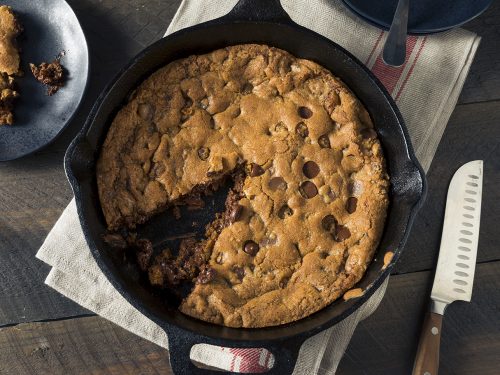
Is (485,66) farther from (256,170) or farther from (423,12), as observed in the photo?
(256,170)

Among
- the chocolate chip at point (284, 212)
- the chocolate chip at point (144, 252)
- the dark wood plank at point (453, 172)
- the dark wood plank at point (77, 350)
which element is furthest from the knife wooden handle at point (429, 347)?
the chocolate chip at point (144, 252)

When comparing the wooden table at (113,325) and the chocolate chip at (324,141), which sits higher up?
the chocolate chip at (324,141)

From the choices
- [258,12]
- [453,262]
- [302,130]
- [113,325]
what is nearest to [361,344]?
[453,262]

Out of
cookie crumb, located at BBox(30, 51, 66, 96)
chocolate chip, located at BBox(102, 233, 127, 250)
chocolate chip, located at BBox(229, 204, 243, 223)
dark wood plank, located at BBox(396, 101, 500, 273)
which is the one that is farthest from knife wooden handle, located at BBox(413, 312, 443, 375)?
cookie crumb, located at BBox(30, 51, 66, 96)

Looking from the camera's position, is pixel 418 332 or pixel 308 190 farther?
pixel 418 332

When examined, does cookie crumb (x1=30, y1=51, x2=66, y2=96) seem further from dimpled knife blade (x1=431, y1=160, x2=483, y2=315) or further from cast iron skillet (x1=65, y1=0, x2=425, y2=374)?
dimpled knife blade (x1=431, y1=160, x2=483, y2=315)

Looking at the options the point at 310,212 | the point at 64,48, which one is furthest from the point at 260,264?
the point at 64,48

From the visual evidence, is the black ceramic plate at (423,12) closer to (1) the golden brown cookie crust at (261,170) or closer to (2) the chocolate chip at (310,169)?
(1) the golden brown cookie crust at (261,170)
